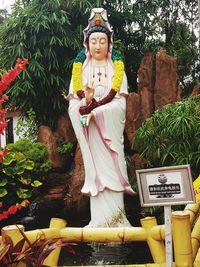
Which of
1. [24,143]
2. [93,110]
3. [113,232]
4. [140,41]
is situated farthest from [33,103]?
[113,232]

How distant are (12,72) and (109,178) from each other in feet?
9.26

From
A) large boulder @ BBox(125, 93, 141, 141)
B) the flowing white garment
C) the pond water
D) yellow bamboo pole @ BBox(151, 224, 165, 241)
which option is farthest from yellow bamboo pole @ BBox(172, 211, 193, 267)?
large boulder @ BBox(125, 93, 141, 141)

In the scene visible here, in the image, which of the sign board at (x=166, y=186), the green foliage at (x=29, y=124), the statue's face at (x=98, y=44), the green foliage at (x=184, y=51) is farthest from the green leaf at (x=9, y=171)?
the green foliage at (x=184, y=51)

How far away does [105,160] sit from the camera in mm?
4500

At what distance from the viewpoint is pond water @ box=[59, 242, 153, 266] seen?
137 inches

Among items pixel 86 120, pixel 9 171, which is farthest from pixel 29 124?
pixel 86 120

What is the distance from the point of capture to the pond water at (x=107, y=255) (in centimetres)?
348

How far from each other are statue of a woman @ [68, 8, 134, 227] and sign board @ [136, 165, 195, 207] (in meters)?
2.35

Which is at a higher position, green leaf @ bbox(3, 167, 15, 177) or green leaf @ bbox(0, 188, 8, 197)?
green leaf @ bbox(3, 167, 15, 177)

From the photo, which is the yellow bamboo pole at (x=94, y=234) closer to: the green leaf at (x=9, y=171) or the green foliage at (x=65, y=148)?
the green leaf at (x=9, y=171)

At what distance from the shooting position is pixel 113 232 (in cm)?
237

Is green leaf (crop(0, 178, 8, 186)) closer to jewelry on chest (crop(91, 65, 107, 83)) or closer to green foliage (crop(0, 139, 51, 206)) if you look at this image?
green foliage (crop(0, 139, 51, 206))

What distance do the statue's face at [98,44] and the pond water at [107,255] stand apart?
220cm

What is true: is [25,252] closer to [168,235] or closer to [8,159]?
[168,235]
